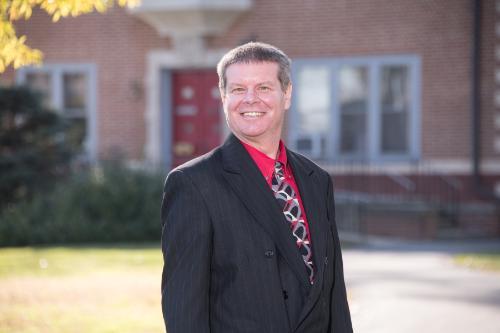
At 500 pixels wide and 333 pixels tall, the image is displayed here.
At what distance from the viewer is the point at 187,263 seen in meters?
3.35

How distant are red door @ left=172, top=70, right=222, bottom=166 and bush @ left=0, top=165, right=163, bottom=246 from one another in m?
3.21

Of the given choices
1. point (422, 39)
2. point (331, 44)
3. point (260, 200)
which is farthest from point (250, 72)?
point (331, 44)

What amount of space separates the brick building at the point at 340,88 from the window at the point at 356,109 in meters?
0.02

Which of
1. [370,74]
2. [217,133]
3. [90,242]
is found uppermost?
[370,74]

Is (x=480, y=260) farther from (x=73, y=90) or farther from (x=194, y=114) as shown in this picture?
(x=73, y=90)

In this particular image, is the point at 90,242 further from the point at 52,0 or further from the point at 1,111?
the point at 52,0

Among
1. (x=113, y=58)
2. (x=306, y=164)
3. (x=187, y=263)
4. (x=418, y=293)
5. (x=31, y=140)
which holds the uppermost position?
(x=113, y=58)

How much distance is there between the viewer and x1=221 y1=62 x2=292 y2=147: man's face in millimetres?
3566

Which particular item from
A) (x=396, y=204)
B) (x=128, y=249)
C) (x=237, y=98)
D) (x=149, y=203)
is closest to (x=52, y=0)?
(x=237, y=98)

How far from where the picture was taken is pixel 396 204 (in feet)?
54.0

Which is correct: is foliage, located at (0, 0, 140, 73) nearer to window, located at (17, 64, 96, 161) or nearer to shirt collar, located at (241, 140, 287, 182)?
shirt collar, located at (241, 140, 287, 182)

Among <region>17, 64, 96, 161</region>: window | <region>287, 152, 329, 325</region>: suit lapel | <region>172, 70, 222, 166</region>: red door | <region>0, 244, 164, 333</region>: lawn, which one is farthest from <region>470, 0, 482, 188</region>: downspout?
<region>287, 152, 329, 325</region>: suit lapel

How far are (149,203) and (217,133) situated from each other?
405cm

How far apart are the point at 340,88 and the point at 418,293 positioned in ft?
30.5
